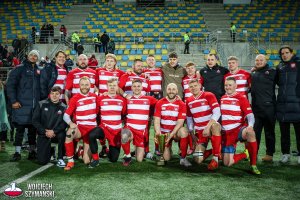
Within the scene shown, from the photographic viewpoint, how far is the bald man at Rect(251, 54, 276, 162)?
5355 mm

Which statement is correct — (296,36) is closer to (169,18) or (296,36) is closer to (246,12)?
(246,12)

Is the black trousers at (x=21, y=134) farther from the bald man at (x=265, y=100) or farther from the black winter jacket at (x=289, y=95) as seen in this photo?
the black winter jacket at (x=289, y=95)

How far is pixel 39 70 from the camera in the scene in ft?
18.4

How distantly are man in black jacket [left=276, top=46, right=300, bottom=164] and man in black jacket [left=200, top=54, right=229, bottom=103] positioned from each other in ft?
3.40

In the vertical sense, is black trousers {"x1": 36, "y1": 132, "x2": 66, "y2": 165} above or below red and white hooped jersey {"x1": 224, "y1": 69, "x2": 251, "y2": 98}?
below

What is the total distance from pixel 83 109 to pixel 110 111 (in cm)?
44

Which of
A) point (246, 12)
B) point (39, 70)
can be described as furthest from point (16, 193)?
point (246, 12)

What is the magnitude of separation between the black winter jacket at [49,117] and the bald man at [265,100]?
3.23 m

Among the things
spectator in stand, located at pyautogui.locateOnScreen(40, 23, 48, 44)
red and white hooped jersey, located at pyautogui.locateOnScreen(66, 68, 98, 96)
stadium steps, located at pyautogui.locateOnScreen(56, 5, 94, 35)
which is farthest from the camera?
stadium steps, located at pyautogui.locateOnScreen(56, 5, 94, 35)

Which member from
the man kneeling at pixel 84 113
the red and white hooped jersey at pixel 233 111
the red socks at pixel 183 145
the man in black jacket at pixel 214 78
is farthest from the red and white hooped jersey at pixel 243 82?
the man kneeling at pixel 84 113

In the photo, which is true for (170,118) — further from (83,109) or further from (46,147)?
(46,147)

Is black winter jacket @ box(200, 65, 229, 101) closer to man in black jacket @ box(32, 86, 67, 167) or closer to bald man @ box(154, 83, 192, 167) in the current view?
bald man @ box(154, 83, 192, 167)

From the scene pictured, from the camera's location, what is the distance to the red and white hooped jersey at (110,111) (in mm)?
5242

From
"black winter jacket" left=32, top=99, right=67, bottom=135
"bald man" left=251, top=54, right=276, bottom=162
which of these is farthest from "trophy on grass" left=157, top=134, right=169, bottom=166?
"bald man" left=251, top=54, right=276, bottom=162
